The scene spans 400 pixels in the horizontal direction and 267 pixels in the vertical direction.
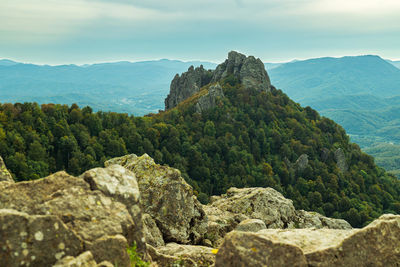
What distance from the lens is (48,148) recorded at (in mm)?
75938

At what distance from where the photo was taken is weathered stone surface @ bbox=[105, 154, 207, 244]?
19828 mm

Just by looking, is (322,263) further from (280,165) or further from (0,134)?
(280,165)

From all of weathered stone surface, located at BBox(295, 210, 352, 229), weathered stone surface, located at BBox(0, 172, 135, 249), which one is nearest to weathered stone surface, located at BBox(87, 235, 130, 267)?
weathered stone surface, located at BBox(0, 172, 135, 249)

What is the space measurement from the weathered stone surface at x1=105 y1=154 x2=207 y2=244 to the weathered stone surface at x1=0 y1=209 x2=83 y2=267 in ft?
35.9

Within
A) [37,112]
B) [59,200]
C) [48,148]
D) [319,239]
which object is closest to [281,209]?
[319,239]

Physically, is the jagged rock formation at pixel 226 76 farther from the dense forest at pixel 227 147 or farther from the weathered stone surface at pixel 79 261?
the weathered stone surface at pixel 79 261

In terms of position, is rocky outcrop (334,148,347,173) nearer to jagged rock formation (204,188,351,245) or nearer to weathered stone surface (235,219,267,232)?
jagged rock formation (204,188,351,245)

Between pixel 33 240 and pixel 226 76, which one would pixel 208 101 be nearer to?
pixel 226 76

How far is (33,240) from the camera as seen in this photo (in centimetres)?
880

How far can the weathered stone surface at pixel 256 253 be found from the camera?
32.4 ft

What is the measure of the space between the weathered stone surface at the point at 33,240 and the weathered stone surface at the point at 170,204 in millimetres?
10949

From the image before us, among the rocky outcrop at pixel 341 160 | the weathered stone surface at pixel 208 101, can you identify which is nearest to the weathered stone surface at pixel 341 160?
the rocky outcrop at pixel 341 160

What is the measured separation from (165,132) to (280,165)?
45.3 metres

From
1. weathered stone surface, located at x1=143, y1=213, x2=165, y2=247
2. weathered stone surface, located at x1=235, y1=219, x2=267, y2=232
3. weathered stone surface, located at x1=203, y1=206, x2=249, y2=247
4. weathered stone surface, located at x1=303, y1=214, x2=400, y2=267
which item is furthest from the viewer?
weathered stone surface, located at x1=203, y1=206, x2=249, y2=247
